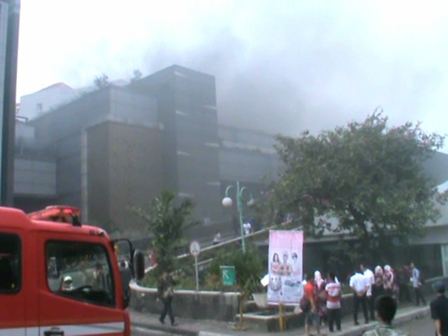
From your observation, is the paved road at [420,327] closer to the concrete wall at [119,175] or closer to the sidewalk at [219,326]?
the sidewalk at [219,326]

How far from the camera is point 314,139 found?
22.0 meters

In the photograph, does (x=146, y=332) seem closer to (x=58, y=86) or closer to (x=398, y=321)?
(x=398, y=321)

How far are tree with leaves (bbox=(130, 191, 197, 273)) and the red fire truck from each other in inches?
495

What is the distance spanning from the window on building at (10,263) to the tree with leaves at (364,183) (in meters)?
16.2

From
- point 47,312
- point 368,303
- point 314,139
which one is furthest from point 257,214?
point 47,312

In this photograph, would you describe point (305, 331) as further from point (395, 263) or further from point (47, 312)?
point (395, 263)

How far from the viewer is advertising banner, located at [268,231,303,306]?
47.0 ft

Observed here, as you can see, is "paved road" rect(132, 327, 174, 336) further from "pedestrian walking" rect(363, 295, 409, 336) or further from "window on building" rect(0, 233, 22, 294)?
"pedestrian walking" rect(363, 295, 409, 336)

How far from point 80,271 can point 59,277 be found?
1.08 ft

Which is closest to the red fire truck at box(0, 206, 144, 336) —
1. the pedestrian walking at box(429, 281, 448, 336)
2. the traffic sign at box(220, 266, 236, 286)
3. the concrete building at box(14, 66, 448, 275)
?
the pedestrian walking at box(429, 281, 448, 336)

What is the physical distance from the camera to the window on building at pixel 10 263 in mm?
5418

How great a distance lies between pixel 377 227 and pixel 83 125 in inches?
869

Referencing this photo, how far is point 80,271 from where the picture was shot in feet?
20.4

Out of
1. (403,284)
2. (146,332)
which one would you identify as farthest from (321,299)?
(403,284)
